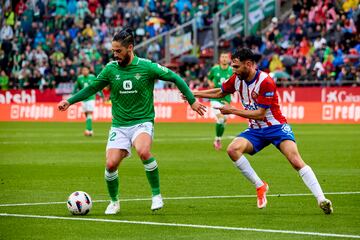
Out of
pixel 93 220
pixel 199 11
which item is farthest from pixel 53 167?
pixel 199 11

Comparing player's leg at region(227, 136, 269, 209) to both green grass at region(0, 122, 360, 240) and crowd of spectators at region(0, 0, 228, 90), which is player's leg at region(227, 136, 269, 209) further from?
crowd of spectators at region(0, 0, 228, 90)

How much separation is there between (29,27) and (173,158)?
29.8 meters

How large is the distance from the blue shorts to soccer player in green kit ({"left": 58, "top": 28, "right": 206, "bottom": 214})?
0.83 m

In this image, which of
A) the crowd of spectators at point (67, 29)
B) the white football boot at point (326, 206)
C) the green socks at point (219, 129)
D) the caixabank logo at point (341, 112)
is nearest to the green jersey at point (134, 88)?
A: the white football boot at point (326, 206)

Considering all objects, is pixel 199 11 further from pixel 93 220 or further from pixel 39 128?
pixel 93 220

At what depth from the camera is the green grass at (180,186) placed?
1155 centimetres

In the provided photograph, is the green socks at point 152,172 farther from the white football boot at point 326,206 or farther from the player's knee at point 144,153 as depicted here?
the white football boot at point 326,206

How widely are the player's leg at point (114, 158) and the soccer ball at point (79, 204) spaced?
1.01ft

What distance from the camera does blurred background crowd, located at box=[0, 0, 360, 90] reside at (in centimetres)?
4212

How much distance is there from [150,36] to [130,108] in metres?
36.5

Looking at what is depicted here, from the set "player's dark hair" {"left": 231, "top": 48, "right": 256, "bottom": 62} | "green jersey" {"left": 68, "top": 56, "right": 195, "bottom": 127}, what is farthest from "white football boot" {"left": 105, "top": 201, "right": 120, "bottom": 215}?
"player's dark hair" {"left": 231, "top": 48, "right": 256, "bottom": 62}

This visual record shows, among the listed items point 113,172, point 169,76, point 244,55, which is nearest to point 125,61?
point 169,76

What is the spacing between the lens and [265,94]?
525 inches

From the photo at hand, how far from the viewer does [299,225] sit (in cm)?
1177
